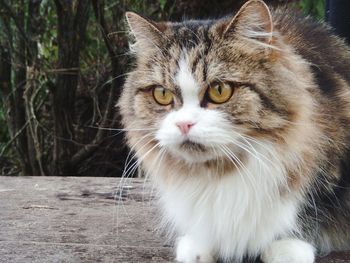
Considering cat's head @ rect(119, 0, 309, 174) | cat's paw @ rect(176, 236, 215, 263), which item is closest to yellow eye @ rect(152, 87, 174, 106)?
cat's head @ rect(119, 0, 309, 174)

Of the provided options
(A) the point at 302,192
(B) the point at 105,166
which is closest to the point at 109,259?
(A) the point at 302,192

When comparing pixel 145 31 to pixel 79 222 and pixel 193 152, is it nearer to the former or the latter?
pixel 193 152

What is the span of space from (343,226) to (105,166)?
2.20 m

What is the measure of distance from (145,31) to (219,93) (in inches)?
11.1

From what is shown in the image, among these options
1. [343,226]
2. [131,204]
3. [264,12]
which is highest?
[264,12]

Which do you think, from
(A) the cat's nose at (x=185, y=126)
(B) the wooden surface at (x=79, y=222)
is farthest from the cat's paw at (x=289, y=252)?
(A) the cat's nose at (x=185, y=126)

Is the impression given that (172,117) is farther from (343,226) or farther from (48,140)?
(48,140)

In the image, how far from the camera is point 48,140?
3.38 meters

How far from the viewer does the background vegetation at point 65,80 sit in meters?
3.03

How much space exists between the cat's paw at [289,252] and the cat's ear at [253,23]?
458mm

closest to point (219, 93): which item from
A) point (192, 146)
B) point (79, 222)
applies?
point (192, 146)

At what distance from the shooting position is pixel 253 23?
3.91 ft

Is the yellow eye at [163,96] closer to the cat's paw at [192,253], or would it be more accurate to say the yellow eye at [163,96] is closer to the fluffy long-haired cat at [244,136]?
the fluffy long-haired cat at [244,136]

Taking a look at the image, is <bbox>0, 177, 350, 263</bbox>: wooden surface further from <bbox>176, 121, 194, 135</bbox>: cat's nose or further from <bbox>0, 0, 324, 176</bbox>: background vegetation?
<bbox>0, 0, 324, 176</bbox>: background vegetation
